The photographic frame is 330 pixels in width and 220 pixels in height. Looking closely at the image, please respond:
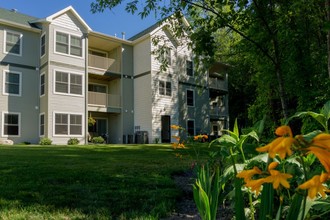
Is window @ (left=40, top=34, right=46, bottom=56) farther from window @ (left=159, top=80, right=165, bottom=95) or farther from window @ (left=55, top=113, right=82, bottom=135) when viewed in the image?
window @ (left=159, top=80, right=165, bottom=95)

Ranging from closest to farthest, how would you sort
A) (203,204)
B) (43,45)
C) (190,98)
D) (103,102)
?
(203,204) < (43,45) < (103,102) < (190,98)

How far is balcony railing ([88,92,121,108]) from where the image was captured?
2162 centimetres

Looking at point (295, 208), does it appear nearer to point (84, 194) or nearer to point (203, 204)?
point (203, 204)

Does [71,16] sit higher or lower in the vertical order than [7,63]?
higher

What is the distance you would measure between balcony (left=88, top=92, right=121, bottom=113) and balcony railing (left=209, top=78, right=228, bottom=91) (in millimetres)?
9077

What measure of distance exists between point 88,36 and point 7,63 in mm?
5399

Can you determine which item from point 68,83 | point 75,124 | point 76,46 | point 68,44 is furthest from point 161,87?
point 68,44

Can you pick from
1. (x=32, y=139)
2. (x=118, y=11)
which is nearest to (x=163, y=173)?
(x=118, y=11)

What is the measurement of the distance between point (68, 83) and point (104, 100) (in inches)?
118

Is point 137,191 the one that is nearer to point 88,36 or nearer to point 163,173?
point 163,173

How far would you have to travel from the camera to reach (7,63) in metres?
19.2

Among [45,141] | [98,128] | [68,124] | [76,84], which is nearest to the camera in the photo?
[45,141]

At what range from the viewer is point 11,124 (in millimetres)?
18859

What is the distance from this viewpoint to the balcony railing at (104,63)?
22.1 meters
